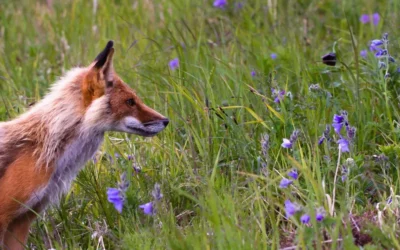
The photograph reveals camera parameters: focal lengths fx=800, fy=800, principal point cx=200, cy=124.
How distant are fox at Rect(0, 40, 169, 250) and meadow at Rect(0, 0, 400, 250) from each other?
0.68 feet

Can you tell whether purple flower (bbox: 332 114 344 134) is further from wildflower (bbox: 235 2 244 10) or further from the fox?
wildflower (bbox: 235 2 244 10)

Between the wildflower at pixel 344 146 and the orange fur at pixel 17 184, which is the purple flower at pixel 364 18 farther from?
the orange fur at pixel 17 184

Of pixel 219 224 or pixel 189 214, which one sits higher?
pixel 219 224

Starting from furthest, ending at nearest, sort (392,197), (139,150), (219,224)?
(139,150)
(392,197)
(219,224)

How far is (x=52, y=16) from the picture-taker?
31.1 feet

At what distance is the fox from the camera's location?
5141 mm

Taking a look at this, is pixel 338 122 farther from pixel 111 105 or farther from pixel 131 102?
pixel 111 105

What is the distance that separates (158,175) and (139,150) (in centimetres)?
58

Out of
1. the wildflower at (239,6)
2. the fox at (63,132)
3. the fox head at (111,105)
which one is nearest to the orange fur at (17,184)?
the fox at (63,132)

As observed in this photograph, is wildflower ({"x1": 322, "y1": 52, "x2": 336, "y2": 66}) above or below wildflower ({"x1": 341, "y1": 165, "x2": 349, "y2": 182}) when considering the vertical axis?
above

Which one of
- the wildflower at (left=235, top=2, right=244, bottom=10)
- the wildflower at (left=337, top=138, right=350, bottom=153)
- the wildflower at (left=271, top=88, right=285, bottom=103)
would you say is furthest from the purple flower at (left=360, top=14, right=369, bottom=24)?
the wildflower at (left=337, top=138, right=350, bottom=153)

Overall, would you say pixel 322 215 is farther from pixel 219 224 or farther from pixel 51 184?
pixel 51 184

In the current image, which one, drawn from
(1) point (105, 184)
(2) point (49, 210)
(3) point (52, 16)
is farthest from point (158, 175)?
(3) point (52, 16)

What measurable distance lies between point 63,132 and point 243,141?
1282 millimetres
